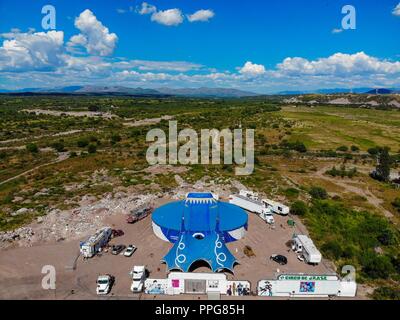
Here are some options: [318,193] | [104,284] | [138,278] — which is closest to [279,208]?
[318,193]

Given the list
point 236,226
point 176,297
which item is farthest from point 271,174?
point 176,297

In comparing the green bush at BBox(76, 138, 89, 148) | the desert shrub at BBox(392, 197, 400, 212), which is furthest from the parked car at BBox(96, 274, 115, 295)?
the green bush at BBox(76, 138, 89, 148)

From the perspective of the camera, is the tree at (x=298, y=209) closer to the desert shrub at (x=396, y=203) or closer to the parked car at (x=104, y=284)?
the desert shrub at (x=396, y=203)

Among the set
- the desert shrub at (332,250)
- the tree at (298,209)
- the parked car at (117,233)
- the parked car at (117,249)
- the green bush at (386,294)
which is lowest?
the green bush at (386,294)

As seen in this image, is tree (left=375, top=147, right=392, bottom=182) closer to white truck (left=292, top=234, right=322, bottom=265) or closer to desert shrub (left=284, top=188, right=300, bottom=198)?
desert shrub (left=284, top=188, right=300, bottom=198)

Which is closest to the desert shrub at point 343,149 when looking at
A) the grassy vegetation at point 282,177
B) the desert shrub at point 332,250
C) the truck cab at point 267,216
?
the grassy vegetation at point 282,177

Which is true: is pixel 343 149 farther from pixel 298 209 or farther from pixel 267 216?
pixel 267 216
